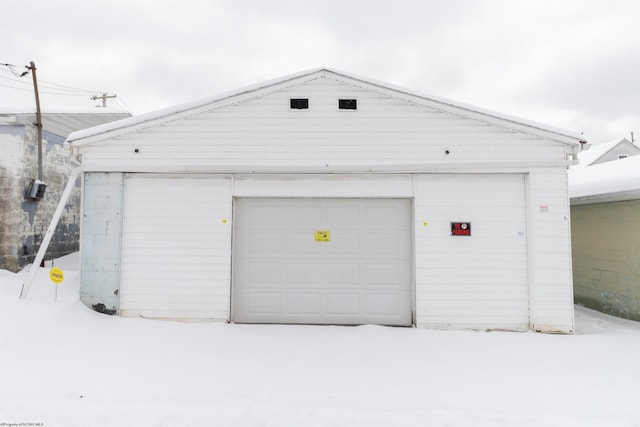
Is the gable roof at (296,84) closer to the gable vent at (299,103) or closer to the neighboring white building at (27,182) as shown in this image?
the gable vent at (299,103)

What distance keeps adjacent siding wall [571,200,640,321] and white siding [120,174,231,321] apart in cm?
809

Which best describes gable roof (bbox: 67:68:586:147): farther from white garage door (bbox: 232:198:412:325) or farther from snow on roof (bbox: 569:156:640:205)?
white garage door (bbox: 232:198:412:325)

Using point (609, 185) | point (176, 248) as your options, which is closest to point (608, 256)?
point (609, 185)

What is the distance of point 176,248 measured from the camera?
6418 mm

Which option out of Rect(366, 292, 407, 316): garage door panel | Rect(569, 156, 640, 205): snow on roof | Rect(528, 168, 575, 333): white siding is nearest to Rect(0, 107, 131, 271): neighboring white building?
Rect(366, 292, 407, 316): garage door panel

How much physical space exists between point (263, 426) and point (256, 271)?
3.47 metres

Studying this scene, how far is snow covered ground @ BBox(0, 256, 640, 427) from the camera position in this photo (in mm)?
3395

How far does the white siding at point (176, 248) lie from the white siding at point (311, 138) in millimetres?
420

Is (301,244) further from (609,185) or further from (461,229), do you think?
(609,185)

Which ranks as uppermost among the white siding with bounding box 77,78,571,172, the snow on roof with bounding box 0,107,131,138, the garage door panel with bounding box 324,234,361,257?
the snow on roof with bounding box 0,107,131,138

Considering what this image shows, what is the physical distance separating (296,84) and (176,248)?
3837 millimetres

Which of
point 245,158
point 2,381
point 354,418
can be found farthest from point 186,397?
point 245,158

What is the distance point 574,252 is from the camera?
341 inches

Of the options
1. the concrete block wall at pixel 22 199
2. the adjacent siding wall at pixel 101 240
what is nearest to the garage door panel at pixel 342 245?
the adjacent siding wall at pixel 101 240
